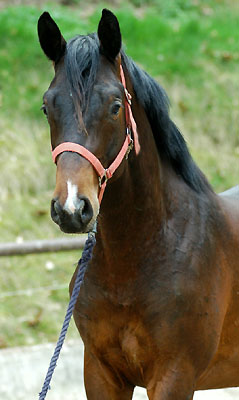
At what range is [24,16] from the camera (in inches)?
341

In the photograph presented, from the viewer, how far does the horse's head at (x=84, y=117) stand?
225cm

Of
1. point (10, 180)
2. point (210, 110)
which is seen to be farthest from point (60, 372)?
point (210, 110)

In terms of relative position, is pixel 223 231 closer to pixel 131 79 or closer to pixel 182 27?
pixel 131 79

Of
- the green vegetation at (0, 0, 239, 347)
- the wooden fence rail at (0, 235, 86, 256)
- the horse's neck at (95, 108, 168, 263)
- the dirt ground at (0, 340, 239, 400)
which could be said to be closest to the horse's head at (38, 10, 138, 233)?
the horse's neck at (95, 108, 168, 263)

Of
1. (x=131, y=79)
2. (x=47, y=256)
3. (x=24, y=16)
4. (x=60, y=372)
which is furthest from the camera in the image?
(x=24, y=16)

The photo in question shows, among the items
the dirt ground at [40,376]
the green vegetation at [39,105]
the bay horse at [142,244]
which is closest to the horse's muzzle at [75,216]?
the bay horse at [142,244]

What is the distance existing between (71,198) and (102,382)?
1.08m

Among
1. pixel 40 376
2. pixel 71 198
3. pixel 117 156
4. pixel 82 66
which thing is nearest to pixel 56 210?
pixel 71 198

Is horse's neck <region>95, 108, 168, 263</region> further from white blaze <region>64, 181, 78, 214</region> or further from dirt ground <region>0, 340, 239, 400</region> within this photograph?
dirt ground <region>0, 340, 239, 400</region>

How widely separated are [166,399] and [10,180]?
4.41 meters

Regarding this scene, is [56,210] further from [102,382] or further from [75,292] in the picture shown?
[102,382]

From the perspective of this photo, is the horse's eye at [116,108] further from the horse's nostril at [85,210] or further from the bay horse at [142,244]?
the horse's nostril at [85,210]

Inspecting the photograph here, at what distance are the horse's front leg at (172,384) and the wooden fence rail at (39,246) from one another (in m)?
2.81

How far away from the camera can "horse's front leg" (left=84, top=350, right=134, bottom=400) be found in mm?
2943
